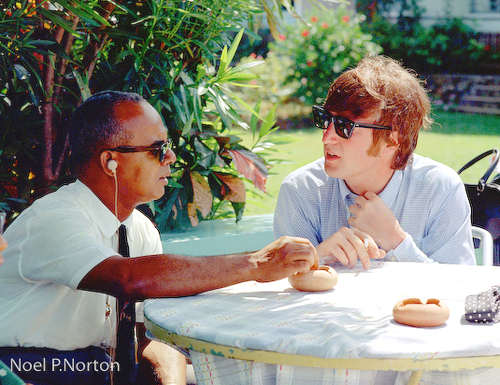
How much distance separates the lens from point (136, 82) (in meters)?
4.30

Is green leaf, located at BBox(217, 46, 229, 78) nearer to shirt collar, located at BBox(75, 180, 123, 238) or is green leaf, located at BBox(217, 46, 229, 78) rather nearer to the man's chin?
the man's chin

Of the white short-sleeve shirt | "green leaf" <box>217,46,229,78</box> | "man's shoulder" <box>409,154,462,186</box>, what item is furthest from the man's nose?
"green leaf" <box>217,46,229,78</box>

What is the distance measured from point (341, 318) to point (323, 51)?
40.7ft

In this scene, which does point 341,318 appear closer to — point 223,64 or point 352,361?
point 352,361

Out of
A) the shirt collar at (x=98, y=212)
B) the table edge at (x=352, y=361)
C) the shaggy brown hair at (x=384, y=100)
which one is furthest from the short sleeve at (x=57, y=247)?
the shaggy brown hair at (x=384, y=100)

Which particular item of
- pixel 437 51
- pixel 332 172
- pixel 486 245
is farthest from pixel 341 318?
pixel 437 51

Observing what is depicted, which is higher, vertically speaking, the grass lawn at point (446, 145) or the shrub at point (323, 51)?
the shrub at point (323, 51)

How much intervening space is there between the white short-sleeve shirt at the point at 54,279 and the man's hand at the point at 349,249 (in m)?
0.83

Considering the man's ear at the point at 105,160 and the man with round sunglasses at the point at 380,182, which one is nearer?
the man's ear at the point at 105,160

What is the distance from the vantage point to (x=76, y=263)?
2.28 metres

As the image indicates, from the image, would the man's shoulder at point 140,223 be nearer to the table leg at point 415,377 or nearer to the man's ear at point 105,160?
the man's ear at point 105,160

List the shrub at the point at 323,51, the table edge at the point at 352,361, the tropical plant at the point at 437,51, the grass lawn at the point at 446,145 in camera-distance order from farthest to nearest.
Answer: the tropical plant at the point at 437,51 < the shrub at the point at 323,51 < the grass lawn at the point at 446,145 < the table edge at the point at 352,361

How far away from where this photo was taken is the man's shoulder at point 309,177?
10.6 ft

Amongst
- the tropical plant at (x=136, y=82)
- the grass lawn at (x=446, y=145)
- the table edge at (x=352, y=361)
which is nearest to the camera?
the table edge at (x=352, y=361)
